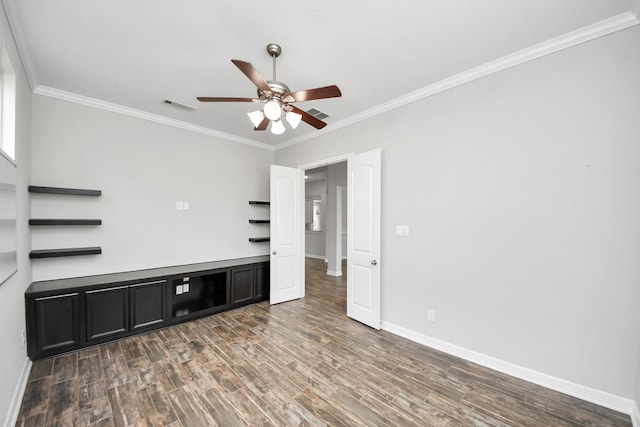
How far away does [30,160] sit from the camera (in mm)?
2887

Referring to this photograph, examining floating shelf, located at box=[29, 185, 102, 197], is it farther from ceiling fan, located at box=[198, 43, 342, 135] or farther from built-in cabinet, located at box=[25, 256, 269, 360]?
ceiling fan, located at box=[198, 43, 342, 135]

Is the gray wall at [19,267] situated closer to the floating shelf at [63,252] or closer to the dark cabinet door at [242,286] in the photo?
the floating shelf at [63,252]

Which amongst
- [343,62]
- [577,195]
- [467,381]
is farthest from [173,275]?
[577,195]

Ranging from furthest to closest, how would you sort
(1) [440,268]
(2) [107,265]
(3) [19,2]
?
(2) [107,265]
(1) [440,268]
(3) [19,2]

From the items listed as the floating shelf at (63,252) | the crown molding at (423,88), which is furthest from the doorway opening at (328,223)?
the floating shelf at (63,252)

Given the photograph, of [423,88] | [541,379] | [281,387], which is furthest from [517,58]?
[281,387]

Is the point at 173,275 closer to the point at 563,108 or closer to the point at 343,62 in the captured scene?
the point at 343,62

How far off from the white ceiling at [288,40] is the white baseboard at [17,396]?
9.31 ft

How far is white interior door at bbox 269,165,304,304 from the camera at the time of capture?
430 cm

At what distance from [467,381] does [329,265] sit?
4455 millimetres

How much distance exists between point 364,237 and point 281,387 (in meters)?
2.00

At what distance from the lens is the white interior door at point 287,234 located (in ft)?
14.1

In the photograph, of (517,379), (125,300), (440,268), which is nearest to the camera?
(517,379)

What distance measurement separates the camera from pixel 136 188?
3.61 metres
